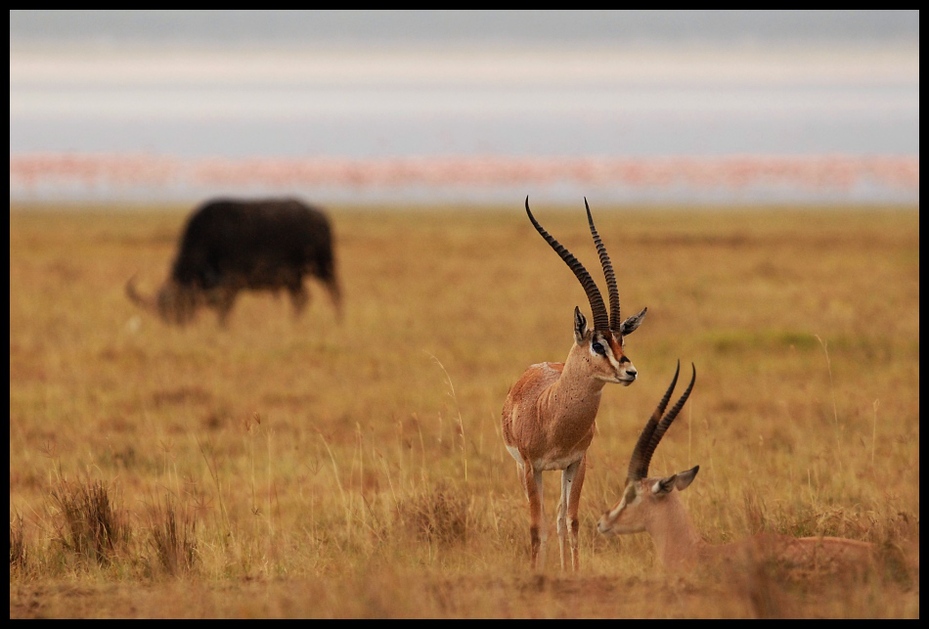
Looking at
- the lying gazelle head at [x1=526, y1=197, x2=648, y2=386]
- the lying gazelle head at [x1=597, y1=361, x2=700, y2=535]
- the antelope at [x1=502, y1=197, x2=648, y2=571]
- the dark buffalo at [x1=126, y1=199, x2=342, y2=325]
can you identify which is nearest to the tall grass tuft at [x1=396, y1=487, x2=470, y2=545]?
the antelope at [x1=502, y1=197, x2=648, y2=571]

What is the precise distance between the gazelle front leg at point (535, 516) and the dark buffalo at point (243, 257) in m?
15.3

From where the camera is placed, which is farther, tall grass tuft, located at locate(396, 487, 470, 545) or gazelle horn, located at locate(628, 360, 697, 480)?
tall grass tuft, located at locate(396, 487, 470, 545)

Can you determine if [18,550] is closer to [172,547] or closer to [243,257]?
[172,547]

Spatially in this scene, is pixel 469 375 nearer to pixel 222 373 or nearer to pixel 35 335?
pixel 222 373

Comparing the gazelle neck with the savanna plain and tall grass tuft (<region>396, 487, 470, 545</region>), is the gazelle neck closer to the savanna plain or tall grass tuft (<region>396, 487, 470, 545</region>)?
the savanna plain

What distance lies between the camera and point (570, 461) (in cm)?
664

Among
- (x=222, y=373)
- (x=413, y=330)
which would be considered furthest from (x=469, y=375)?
(x=413, y=330)

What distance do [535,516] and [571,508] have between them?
0.22 meters

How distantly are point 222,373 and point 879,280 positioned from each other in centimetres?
1738

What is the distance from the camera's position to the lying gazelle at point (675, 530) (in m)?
5.94

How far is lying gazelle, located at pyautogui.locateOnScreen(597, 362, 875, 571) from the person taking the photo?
5941mm

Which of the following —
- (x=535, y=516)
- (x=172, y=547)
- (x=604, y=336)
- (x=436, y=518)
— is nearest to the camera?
(x=604, y=336)

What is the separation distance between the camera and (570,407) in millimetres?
6402

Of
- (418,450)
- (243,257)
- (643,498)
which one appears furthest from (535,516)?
(243,257)
